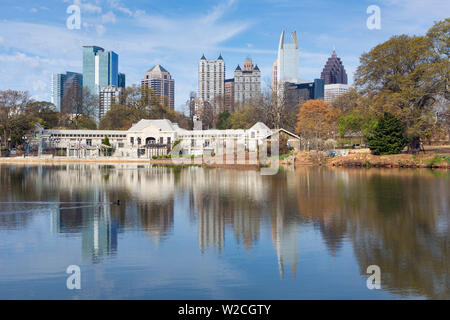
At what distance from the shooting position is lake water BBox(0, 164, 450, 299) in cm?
792

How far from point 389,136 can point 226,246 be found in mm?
37240

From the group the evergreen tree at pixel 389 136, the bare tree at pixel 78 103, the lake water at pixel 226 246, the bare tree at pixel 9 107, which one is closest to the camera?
the lake water at pixel 226 246

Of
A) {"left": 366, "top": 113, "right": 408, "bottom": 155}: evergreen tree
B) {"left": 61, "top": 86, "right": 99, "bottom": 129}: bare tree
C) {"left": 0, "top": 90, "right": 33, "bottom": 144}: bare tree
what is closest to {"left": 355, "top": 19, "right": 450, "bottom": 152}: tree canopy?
{"left": 366, "top": 113, "right": 408, "bottom": 155}: evergreen tree

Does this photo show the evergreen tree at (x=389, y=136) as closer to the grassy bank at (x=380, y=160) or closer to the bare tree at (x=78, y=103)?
the grassy bank at (x=380, y=160)

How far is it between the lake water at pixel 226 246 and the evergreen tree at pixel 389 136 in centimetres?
2598

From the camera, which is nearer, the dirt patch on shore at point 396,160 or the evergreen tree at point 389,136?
the dirt patch on shore at point 396,160

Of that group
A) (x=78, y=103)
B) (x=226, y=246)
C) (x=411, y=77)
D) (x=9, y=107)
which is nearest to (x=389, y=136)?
(x=411, y=77)

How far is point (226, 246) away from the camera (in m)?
10.8

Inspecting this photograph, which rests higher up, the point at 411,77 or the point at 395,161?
the point at 411,77

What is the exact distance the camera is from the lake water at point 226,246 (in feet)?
26.0

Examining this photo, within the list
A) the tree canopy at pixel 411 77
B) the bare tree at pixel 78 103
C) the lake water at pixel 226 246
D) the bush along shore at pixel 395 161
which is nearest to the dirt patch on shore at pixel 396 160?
the bush along shore at pixel 395 161

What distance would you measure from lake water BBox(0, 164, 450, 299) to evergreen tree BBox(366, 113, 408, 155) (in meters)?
26.0

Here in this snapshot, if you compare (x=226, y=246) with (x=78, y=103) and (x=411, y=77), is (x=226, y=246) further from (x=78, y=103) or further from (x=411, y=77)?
(x=78, y=103)
